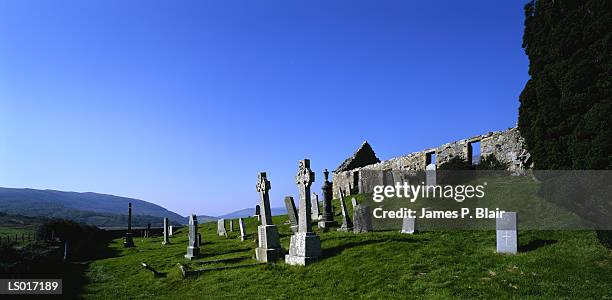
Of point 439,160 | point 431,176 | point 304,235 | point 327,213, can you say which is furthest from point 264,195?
point 439,160

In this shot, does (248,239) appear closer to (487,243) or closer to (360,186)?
(487,243)

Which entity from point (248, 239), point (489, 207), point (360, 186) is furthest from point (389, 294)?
point (360, 186)

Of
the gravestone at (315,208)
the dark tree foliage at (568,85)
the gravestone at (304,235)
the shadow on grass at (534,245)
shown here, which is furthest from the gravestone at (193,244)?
the dark tree foliage at (568,85)

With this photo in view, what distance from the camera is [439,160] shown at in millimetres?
30328

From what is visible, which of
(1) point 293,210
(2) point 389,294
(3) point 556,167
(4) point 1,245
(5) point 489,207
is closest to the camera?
(2) point 389,294

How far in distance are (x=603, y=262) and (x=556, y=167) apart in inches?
131

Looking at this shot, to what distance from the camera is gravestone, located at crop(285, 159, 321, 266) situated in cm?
1332

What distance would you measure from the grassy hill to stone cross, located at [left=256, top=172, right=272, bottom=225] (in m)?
1.45

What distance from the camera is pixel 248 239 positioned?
20844mm

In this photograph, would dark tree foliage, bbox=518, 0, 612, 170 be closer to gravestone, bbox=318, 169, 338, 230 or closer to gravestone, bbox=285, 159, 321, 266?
gravestone, bbox=285, 159, 321, 266

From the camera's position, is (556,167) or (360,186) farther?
(360,186)

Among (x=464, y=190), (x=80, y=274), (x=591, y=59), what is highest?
(x=591, y=59)

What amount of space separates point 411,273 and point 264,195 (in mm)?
6892

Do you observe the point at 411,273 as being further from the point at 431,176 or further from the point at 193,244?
the point at 431,176
